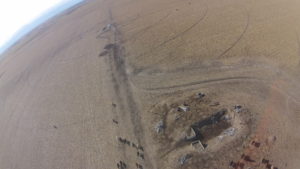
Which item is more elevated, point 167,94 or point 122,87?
point 122,87

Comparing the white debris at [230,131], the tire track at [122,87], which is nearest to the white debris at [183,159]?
the tire track at [122,87]

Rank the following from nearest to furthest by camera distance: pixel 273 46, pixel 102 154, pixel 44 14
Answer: pixel 102 154 → pixel 273 46 → pixel 44 14

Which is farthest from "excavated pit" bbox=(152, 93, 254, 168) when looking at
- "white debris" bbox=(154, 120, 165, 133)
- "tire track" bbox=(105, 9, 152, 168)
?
"tire track" bbox=(105, 9, 152, 168)

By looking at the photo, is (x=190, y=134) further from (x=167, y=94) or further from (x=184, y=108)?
(x=167, y=94)

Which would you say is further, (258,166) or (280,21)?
(280,21)

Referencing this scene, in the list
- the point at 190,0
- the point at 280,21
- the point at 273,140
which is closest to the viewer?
the point at 273,140

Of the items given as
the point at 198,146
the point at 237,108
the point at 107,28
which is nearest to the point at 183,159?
the point at 198,146

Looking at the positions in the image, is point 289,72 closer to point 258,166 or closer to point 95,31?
point 258,166

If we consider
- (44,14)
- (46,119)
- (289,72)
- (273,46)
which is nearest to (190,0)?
(273,46)

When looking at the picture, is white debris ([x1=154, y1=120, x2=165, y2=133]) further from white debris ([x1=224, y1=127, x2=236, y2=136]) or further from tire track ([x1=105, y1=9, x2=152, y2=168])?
white debris ([x1=224, y1=127, x2=236, y2=136])

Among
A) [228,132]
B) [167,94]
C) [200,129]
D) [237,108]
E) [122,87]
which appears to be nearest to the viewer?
[228,132]
